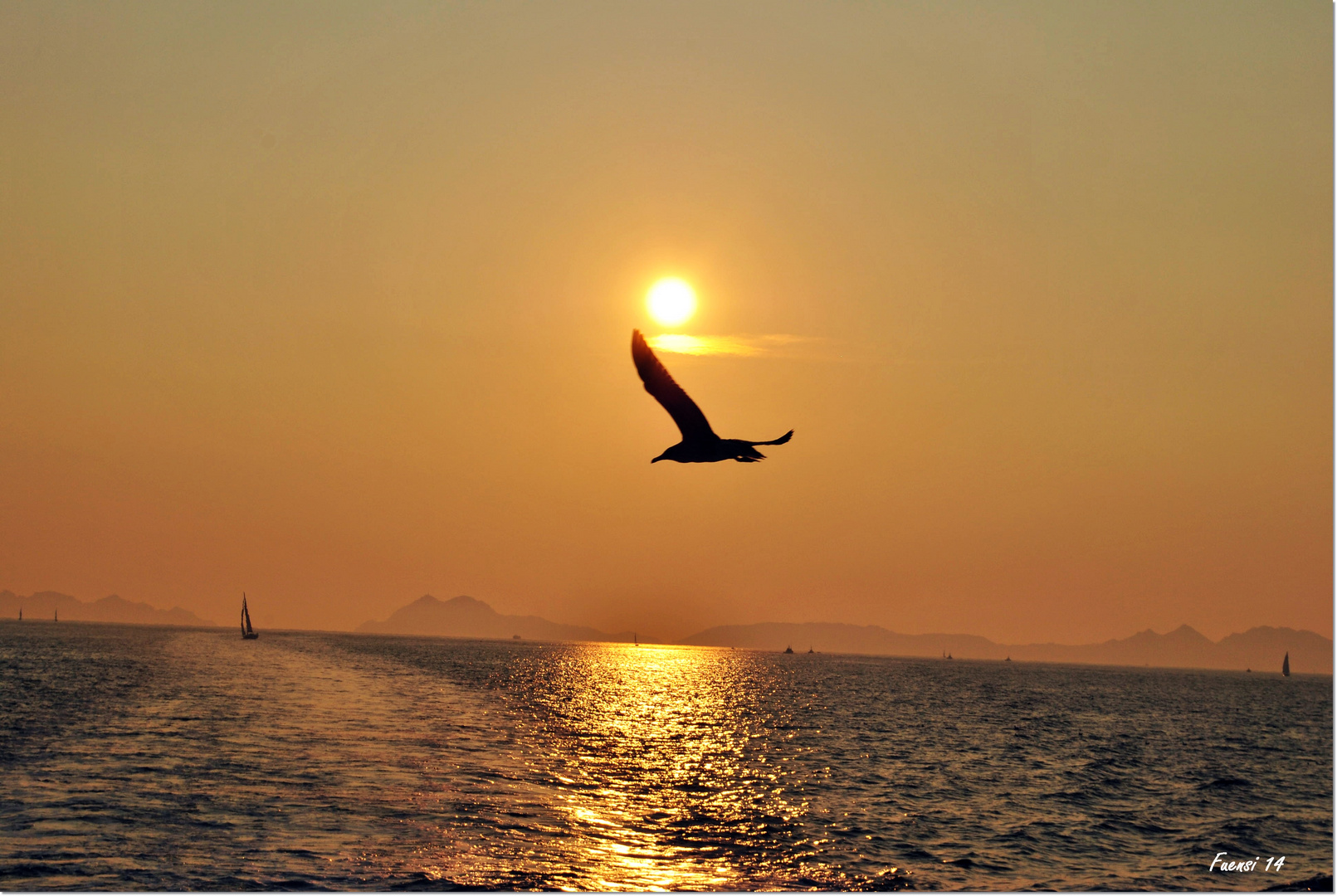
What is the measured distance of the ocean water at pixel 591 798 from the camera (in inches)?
1115

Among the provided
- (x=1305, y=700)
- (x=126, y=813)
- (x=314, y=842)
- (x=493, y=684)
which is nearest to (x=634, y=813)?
(x=314, y=842)

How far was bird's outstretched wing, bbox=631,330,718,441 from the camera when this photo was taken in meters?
16.2

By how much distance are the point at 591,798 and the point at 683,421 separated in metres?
25.4

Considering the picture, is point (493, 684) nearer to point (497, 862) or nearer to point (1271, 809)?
point (1271, 809)

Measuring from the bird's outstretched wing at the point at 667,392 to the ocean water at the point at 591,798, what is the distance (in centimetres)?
1559

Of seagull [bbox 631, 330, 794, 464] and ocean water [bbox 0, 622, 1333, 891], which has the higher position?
seagull [bbox 631, 330, 794, 464]

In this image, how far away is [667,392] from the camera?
16.4 metres
